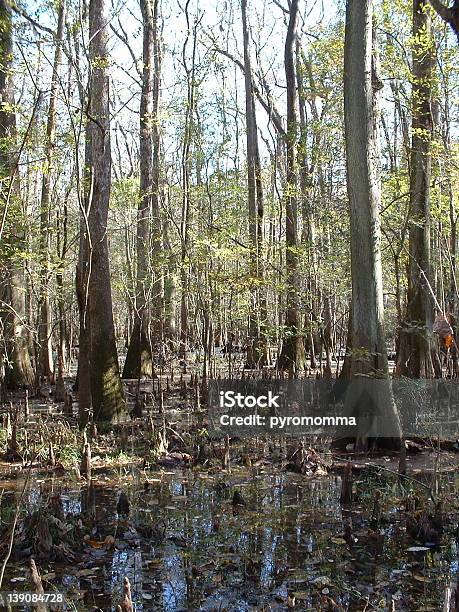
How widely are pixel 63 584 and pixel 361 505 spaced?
2.28m

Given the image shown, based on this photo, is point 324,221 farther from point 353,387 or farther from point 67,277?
point 67,277

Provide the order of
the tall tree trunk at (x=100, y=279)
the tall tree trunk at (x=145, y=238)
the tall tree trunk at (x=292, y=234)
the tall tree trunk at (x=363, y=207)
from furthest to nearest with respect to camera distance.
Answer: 1. the tall tree trunk at (x=145, y=238)
2. the tall tree trunk at (x=292, y=234)
3. the tall tree trunk at (x=100, y=279)
4. the tall tree trunk at (x=363, y=207)

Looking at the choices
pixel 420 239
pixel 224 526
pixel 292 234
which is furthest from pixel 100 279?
pixel 292 234

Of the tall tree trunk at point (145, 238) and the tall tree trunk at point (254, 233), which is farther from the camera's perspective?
the tall tree trunk at point (145, 238)

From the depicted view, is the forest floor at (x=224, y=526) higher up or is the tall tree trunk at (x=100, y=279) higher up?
the tall tree trunk at (x=100, y=279)

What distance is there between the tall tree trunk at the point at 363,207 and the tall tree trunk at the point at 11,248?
4289mm

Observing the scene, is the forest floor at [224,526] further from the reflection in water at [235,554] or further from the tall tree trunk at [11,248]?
the tall tree trunk at [11,248]

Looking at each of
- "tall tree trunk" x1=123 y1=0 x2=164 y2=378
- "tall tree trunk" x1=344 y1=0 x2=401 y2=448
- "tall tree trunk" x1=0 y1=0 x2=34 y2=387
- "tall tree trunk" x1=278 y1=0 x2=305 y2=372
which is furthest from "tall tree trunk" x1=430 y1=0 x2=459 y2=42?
"tall tree trunk" x1=123 y1=0 x2=164 y2=378

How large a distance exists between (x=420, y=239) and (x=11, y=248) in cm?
559

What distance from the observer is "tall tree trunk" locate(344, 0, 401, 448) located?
6309mm

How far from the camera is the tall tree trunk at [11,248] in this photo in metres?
8.69

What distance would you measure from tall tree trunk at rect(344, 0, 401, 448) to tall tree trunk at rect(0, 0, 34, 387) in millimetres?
4289

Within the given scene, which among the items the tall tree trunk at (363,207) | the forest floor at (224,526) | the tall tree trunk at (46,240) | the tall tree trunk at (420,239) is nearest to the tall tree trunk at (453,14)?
the forest floor at (224,526)

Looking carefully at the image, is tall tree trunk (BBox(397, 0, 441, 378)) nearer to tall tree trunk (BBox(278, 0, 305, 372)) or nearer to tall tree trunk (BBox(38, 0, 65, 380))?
tall tree trunk (BBox(278, 0, 305, 372))
